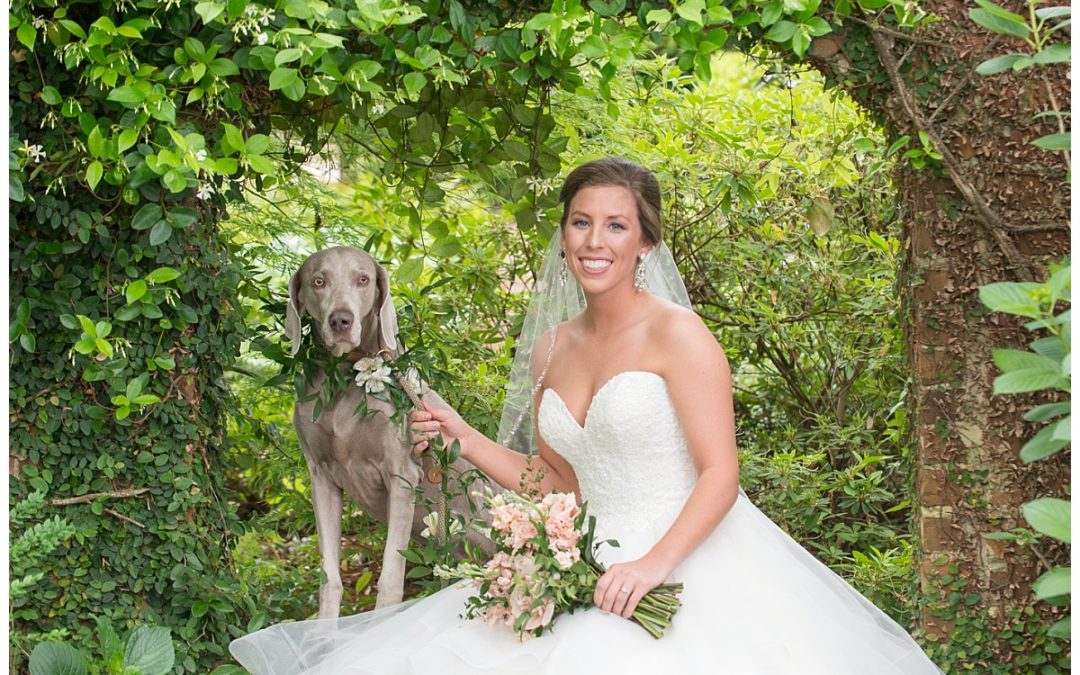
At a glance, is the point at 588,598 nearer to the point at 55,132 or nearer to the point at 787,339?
the point at 55,132

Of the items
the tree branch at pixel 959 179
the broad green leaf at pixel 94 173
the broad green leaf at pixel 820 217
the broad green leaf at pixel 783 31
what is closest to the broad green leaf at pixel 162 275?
the broad green leaf at pixel 94 173

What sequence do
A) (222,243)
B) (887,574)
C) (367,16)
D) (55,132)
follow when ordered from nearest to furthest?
(367,16)
(55,132)
(222,243)
(887,574)

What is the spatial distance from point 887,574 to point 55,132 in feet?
11.2

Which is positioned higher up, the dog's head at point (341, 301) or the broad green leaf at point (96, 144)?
the broad green leaf at point (96, 144)

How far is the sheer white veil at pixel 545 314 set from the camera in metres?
3.44

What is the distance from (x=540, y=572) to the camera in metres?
2.68

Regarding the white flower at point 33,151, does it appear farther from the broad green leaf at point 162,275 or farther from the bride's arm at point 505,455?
the bride's arm at point 505,455

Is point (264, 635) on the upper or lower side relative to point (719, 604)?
lower

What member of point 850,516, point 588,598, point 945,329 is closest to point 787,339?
point 850,516

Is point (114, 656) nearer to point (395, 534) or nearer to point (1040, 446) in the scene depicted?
point (395, 534)

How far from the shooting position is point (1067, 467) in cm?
318

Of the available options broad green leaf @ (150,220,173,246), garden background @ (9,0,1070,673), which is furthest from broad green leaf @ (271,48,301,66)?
broad green leaf @ (150,220,173,246)

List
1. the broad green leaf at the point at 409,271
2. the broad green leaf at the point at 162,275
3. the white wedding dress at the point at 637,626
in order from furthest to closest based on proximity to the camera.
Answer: the broad green leaf at the point at 409,271
the broad green leaf at the point at 162,275
the white wedding dress at the point at 637,626

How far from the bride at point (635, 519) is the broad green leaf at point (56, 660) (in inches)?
18.1
